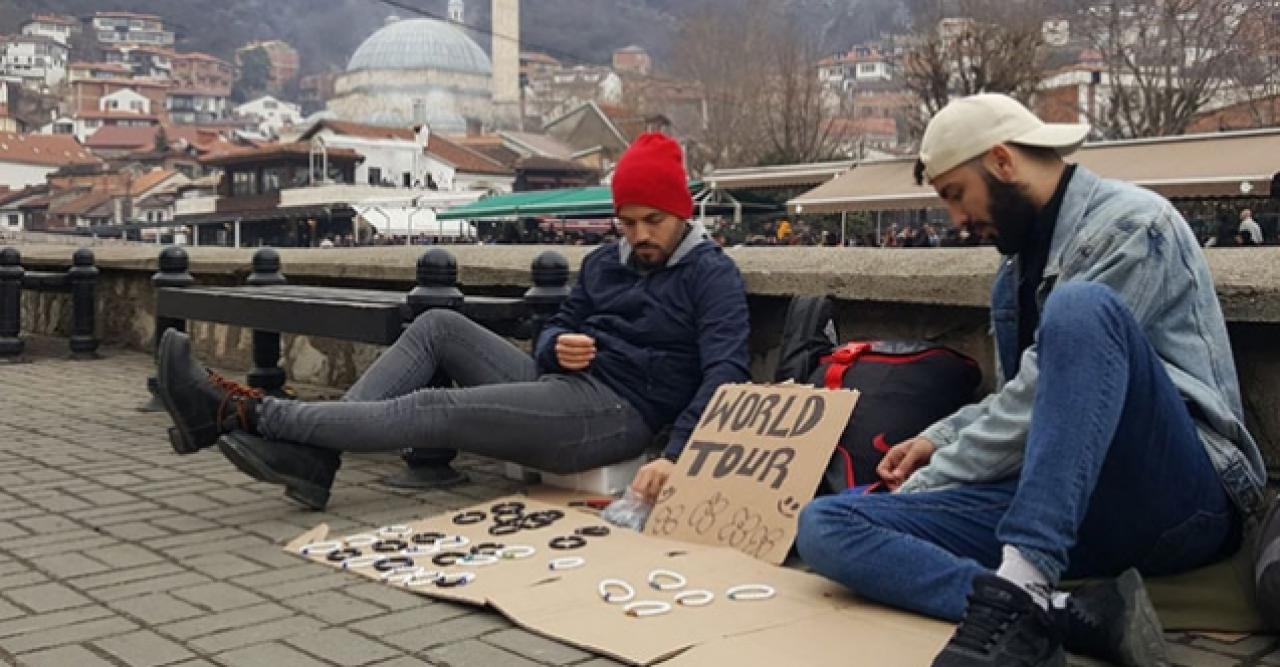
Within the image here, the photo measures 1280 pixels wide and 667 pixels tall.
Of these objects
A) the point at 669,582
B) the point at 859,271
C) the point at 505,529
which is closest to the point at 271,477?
the point at 505,529

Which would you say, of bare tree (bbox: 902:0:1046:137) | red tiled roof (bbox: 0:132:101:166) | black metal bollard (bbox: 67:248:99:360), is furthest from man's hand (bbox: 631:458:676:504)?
red tiled roof (bbox: 0:132:101:166)

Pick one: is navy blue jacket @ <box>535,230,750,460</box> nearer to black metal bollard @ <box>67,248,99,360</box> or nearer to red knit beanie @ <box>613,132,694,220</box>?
red knit beanie @ <box>613,132,694,220</box>

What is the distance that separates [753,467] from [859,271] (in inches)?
35.3

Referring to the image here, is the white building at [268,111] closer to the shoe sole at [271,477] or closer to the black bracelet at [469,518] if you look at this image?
the shoe sole at [271,477]

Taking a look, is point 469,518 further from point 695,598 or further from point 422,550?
point 695,598

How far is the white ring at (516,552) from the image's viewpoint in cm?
411

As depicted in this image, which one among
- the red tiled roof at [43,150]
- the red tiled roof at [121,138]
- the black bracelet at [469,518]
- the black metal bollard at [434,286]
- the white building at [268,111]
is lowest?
the black bracelet at [469,518]

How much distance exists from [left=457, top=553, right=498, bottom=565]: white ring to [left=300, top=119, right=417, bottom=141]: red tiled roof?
7620cm

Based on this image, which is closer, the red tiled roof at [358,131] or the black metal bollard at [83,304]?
the black metal bollard at [83,304]

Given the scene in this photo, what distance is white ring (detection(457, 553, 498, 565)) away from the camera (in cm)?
404

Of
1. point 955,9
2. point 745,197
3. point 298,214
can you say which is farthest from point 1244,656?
point 298,214

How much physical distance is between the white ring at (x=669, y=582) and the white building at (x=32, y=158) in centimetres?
12787

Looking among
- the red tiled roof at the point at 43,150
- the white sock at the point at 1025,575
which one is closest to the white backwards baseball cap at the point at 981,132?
the white sock at the point at 1025,575

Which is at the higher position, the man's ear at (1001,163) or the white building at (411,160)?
the white building at (411,160)
